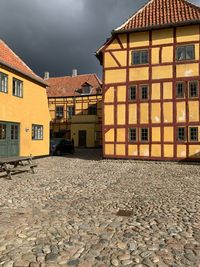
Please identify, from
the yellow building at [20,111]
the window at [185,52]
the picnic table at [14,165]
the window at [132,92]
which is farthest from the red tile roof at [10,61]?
the window at [185,52]

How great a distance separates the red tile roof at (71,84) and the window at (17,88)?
1950 cm

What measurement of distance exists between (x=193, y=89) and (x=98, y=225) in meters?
14.2

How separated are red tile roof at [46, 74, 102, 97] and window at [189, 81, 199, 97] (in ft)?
67.0

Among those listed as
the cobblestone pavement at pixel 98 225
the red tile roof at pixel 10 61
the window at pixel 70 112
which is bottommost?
the cobblestone pavement at pixel 98 225

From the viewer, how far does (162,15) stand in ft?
62.0

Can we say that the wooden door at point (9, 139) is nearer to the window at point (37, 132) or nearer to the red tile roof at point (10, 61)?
the window at point (37, 132)

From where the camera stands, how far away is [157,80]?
1812cm

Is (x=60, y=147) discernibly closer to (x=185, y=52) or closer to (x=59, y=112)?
(x=185, y=52)

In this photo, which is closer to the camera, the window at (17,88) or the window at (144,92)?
the window at (17,88)

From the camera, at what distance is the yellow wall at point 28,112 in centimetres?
1625

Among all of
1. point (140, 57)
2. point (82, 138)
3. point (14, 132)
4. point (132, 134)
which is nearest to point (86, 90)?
point (82, 138)

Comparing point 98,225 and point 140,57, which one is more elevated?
point 140,57

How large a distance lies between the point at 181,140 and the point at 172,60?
17.3ft

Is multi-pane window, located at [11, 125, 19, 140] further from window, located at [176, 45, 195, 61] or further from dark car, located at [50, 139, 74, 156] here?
window, located at [176, 45, 195, 61]
